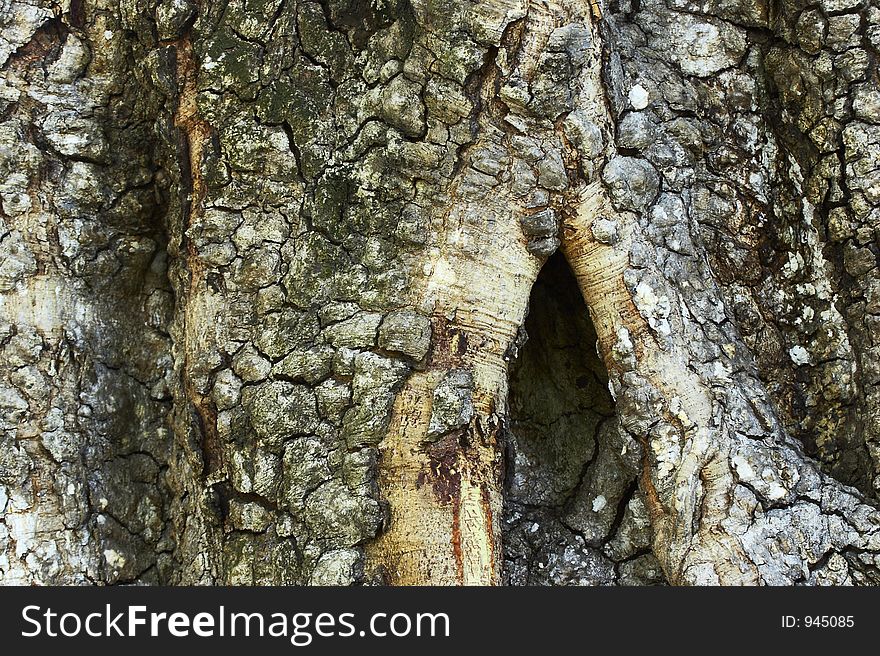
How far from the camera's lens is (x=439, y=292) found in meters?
2.13

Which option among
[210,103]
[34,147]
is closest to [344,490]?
[210,103]

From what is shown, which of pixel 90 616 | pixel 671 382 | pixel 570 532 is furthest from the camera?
pixel 570 532

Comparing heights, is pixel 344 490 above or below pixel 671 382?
below

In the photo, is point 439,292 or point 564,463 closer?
point 439,292

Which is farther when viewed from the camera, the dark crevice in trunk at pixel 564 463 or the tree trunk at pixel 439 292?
the dark crevice in trunk at pixel 564 463

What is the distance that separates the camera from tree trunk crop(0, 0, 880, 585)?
6.94 ft

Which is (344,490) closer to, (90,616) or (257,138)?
(90,616)

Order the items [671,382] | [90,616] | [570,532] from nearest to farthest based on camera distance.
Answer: [90,616] < [671,382] < [570,532]

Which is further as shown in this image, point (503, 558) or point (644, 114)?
point (644, 114)

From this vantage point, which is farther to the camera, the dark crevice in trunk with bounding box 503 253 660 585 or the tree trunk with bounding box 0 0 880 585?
the dark crevice in trunk with bounding box 503 253 660 585

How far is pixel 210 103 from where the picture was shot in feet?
7.33

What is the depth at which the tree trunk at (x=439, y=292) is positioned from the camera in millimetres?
2115

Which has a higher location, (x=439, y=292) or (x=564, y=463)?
(x=439, y=292)

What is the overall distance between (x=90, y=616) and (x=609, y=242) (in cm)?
131
